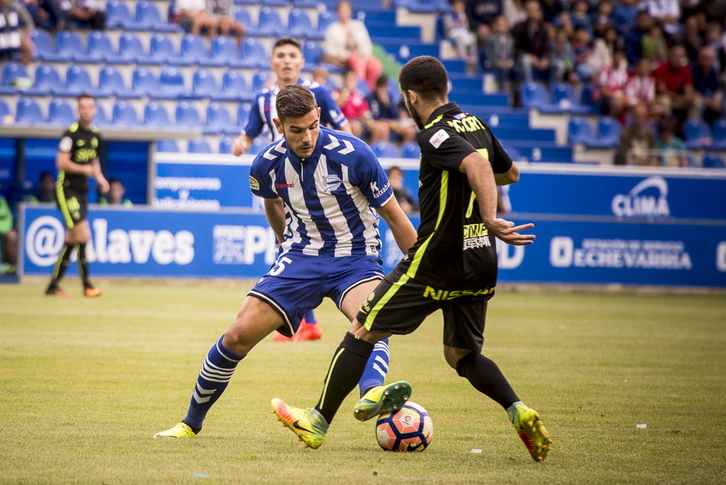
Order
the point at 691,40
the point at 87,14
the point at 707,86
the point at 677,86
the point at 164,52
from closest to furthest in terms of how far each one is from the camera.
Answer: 1. the point at 87,14
2. the point at 164,52
3. the point at 677,86
4. the point at 707,86
5. the point at 691,40

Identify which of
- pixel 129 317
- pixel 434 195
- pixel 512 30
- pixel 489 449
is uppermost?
pixel 512 30

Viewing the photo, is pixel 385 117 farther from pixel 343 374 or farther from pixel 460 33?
pixel 343 374

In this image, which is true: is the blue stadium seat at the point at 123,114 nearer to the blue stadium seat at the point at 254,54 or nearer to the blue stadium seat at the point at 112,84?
the blue stadium seat at the point at 112,84

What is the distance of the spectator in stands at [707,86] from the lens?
75.0 feet

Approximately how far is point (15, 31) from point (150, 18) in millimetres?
3307

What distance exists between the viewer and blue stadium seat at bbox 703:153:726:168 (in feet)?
67.8

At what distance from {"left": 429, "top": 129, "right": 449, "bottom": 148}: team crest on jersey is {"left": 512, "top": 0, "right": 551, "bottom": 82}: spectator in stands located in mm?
18258

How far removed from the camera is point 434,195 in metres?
4.82

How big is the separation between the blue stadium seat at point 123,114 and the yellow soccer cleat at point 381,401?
14592mm

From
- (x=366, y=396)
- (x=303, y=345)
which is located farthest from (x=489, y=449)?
(x=303, y=345)

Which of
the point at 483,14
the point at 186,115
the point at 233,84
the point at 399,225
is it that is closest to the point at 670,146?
the point at 483,14

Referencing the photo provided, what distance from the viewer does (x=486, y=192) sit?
4.52m

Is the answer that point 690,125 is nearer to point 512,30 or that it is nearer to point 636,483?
point 512,30

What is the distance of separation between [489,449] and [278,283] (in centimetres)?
142
